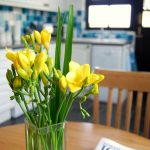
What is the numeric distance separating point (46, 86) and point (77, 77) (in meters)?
0.08

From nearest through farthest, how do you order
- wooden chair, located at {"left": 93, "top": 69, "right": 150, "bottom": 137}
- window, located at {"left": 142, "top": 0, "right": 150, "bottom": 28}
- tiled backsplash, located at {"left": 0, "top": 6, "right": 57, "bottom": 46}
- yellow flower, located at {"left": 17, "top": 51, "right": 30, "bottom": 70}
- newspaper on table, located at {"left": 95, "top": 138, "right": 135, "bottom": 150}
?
1. yellow flower, located at {"left": 17, "top": 51, "right": 30, "bottom": 70}
2. newspaper on table, located at {"left": 95, "top": 138, "right": 135, "bottom": 150}
3. wooden chair, located at {"left": 93, "top": 69, "right": 150, "bottom": 137}
4. tiled backsplash, located at {"left": 0, "top": 6, "right": 57, "bottom": 46}
5. window, located at {"left": 142, "top": 0, "right": 150, "bottom": 28}

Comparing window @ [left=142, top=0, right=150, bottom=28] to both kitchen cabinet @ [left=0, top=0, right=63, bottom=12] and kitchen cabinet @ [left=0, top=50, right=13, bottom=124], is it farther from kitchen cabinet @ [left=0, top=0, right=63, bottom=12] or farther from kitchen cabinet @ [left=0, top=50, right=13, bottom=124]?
kitchen cabinet @ [left=0, top=50, right=13, bottom=124]

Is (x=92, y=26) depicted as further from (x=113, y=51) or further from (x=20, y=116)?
(x=20, y=116)

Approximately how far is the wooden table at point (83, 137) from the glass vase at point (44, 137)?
11.0 inches

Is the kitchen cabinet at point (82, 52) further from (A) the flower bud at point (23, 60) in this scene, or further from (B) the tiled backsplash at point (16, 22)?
(A) the flower bud at point (23, 60)

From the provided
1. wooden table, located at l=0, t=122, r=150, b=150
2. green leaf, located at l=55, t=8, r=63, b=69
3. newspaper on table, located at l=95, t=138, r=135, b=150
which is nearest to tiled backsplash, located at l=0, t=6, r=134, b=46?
wooden table, located at l=0, t=122, r=150, b=150

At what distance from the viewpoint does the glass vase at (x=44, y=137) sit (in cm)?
57

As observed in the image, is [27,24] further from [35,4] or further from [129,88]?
[129,88]

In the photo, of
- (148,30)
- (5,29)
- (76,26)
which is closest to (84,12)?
(76,26)

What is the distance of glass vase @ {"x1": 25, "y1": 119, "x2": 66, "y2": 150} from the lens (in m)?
0.57

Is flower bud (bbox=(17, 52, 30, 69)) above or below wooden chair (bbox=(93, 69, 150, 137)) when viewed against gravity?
above

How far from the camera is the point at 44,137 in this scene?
57 centimetres

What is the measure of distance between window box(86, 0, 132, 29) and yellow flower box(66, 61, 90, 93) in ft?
12.6

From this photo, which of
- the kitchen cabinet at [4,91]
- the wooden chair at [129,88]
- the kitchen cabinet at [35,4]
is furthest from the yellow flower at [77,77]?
the kitchen cabinet at [35,4]
